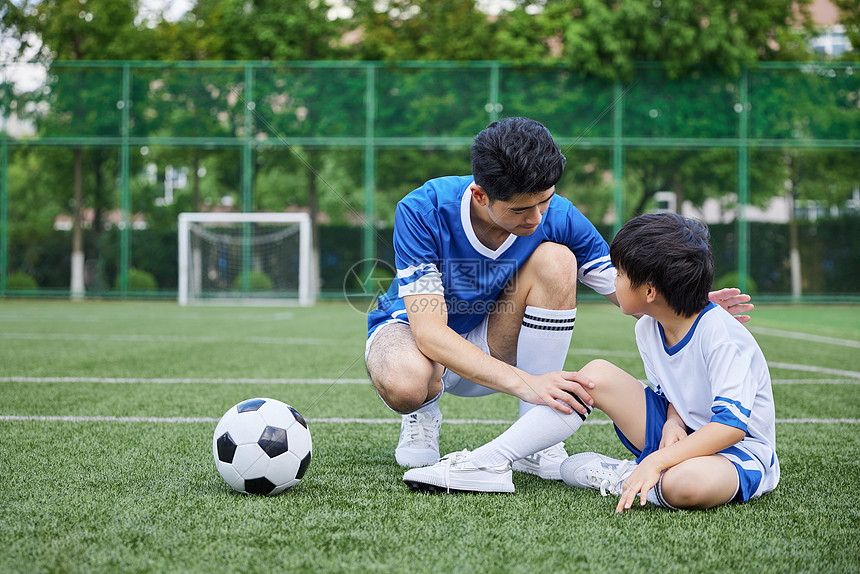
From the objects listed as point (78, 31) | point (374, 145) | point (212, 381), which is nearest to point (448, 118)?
point (374, 145)

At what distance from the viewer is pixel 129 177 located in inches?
631

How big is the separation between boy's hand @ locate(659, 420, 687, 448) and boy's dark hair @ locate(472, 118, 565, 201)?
0.82 metres

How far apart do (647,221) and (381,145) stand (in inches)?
545

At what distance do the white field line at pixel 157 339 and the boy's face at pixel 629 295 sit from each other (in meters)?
5.34

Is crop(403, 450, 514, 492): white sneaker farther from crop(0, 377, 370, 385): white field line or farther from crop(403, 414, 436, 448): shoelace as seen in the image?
crop(0, 377, 370, 385): white field line

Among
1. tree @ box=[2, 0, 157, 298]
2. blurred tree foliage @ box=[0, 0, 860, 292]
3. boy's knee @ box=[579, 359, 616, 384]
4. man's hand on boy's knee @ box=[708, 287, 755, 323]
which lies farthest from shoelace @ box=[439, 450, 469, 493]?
tree @ box=[2, 0, 157, 298]

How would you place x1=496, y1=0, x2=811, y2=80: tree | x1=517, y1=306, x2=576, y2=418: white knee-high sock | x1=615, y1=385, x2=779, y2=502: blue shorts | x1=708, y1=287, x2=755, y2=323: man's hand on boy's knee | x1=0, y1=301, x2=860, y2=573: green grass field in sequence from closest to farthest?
x1=0, y1=301, x2=860, y2=573: green grass field → x1=615, y1=385, x2=779, y2=502: blue shorts → x1=708, y1=287, x2=755, y2=323: man's hand on boy's knee → x1=517, y1=306, x2=576, y2=418: white knee-high sock → x1=496, y1=0, x2=811, y2=80: tree

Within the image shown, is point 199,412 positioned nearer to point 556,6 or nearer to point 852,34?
point 556,6

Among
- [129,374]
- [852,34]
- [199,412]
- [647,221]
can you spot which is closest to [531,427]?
[647,221]

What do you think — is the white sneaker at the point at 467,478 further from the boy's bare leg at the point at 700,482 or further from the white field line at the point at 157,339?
the white field line at the point at 157,339

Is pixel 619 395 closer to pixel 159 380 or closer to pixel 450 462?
pixel 450 462

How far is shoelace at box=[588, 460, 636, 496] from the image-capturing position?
2.32m

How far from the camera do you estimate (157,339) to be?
7.56m

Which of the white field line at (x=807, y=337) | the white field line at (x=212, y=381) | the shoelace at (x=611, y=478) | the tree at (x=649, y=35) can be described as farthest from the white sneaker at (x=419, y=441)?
the tree at (x=649, y=35)
